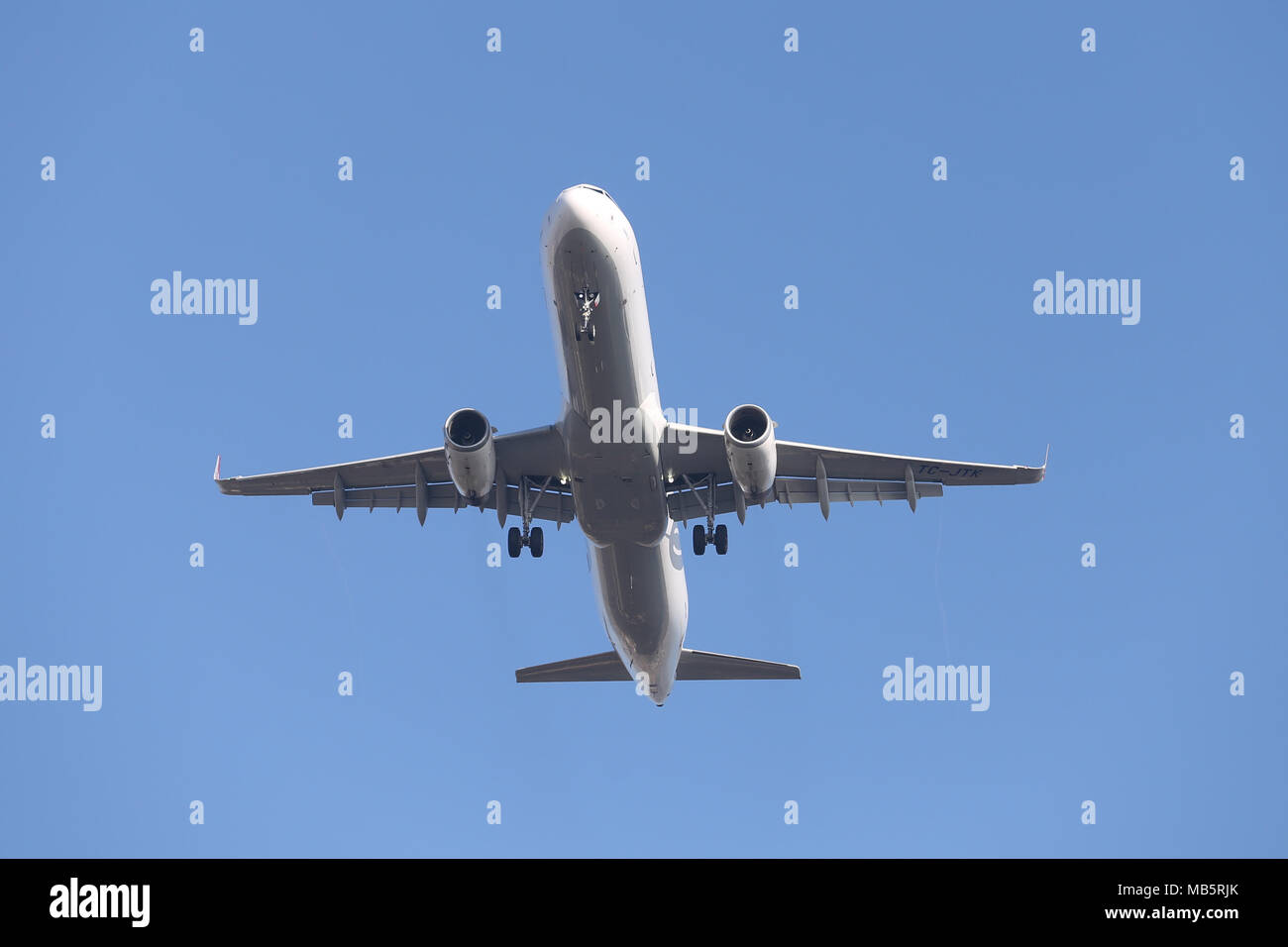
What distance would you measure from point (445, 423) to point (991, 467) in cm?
1255

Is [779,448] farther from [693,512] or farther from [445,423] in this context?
[445,423]

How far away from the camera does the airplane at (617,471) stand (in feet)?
96.5

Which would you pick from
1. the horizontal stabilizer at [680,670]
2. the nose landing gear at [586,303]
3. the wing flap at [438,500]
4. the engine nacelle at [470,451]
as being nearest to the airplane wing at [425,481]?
the wing flap at [438,500]

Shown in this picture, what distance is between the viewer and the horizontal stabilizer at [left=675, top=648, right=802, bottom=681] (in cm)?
3972

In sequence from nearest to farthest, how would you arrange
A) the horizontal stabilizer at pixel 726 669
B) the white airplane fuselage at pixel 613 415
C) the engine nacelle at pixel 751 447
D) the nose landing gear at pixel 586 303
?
1. the white airplane fuselage at pixel 613 415
2. the nose landing gear at pixel 586 303
3. the engine nacelle at pixel 751 447
4. the horizontal stabilizer at pixel 726 669

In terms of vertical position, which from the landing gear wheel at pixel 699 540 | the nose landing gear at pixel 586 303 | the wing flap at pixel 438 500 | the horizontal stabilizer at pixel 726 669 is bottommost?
the horizontal stabilizer at pixel 726 669

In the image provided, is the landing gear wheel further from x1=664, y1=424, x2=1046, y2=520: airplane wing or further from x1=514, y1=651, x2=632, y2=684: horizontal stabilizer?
x1=514, y1=651, x2=632, y2=684: horizontal stabilizer

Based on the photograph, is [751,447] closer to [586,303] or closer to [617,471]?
[617,471]

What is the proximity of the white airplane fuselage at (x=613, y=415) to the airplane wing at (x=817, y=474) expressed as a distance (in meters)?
0.69

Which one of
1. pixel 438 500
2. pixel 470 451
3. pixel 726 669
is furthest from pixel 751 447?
pixel 726 669

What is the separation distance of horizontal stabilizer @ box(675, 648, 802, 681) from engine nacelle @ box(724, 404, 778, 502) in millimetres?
9602

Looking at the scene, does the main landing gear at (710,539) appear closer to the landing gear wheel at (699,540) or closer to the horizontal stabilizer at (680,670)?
the landing gear wheel at (699,540)

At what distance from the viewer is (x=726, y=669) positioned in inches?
1588
